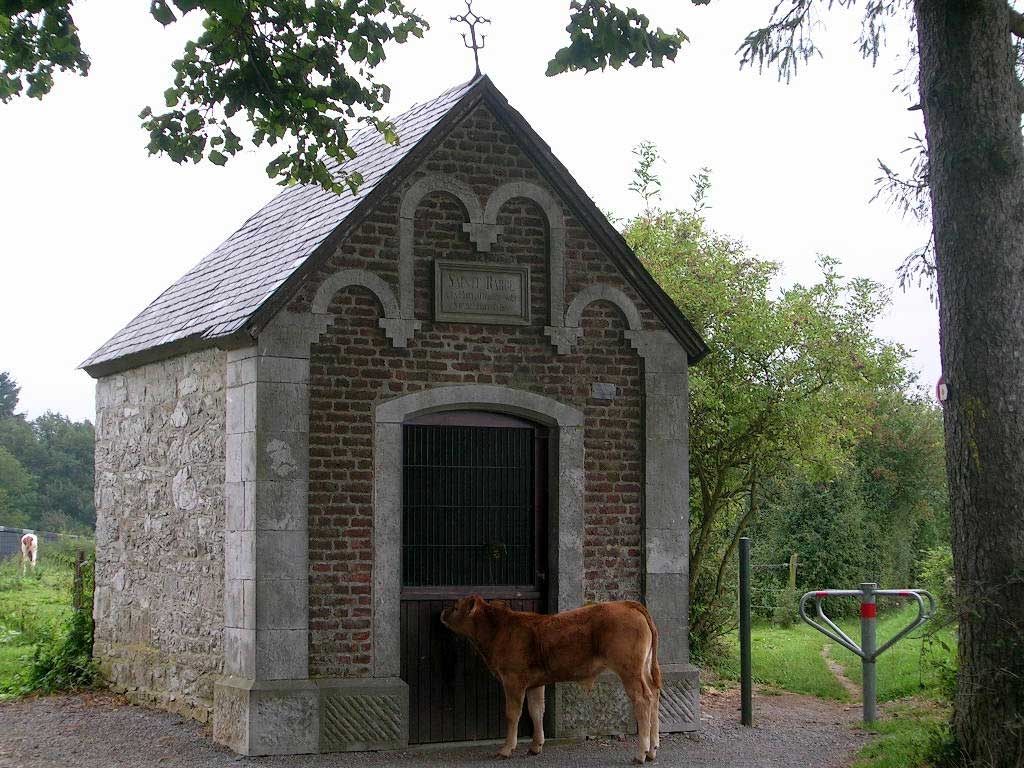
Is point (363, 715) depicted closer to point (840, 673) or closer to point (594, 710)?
point (594, 710)

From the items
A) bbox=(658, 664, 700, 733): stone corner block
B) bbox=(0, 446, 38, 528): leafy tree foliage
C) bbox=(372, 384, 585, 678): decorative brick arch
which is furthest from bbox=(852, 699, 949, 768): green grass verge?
bbox=(0, 446, 38, 528): leafy tree foliage

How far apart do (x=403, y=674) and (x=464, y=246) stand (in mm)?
3548

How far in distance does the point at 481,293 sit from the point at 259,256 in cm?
246

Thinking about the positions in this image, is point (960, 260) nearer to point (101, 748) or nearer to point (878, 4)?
point (878, 4)

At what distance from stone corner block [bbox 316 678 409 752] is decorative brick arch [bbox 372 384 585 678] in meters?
0.15

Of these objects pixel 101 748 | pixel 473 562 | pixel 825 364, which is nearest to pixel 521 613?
pixel 473 562

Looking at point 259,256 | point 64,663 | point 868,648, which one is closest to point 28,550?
point 64,663

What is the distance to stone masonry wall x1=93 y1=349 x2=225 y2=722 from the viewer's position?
11.0 meters

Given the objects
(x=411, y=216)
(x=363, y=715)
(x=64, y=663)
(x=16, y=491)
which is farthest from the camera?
(x=16, y=491)

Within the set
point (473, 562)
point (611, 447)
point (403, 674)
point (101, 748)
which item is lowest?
point (101, 748)

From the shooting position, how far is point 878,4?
9969 millimetres

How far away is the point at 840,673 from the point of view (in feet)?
50.7

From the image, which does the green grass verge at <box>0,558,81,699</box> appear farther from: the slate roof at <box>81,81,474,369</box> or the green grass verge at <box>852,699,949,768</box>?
the green grass verge at <box>852,699,949,768</box>

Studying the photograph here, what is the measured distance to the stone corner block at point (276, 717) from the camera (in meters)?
9.79
